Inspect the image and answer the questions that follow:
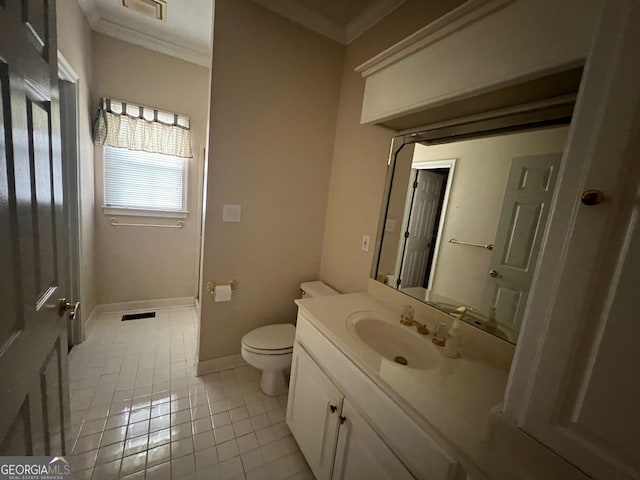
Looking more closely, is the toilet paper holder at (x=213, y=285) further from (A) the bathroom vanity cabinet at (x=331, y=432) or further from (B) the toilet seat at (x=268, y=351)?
(A) the bathroom vanity cabinet at (x=331, y=432)

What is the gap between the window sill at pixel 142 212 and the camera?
2.47 metres

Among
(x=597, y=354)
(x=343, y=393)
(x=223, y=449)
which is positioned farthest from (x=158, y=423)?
(x=597, y=354)

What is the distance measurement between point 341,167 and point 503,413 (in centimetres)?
170

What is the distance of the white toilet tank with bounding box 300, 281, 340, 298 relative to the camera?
193cm

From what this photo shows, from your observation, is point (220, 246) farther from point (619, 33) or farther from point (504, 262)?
point (619, 33)

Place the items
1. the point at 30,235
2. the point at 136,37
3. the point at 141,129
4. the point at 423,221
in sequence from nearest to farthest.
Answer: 1. the point at 30,235
2. the point at 423,221
3. the point at 136,37
4. the point at 141,129

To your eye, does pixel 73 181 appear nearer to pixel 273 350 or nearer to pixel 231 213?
pixel 231 213

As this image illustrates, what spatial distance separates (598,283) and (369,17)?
195cm

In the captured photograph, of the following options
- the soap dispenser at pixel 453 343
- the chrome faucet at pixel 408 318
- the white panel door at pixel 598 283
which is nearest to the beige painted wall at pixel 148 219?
the chrome faucet at pixel 408 318

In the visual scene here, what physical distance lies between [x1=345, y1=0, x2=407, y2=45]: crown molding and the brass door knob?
161 centimetres

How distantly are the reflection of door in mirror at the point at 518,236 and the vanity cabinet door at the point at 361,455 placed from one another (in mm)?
648

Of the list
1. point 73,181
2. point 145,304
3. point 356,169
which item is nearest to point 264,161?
point 356,169

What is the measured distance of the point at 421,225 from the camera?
4.53 feet

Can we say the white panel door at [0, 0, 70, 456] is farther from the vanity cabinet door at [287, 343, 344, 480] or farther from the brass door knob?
the brass door knob
